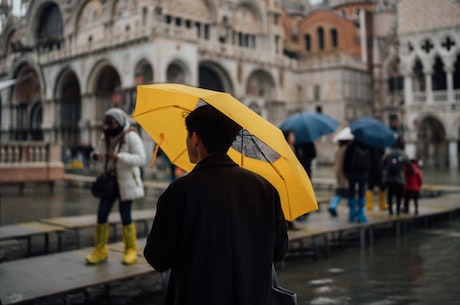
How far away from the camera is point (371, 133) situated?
9.23 meters

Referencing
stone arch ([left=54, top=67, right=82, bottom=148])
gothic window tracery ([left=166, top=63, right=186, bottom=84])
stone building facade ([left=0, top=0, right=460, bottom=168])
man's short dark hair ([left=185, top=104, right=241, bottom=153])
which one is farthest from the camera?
stone arch ([left=54, top=67, right=82, bottom=148])

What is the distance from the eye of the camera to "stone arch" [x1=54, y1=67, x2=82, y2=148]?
132 ft

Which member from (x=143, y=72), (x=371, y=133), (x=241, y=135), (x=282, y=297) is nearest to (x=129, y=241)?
(x=241, y=135)

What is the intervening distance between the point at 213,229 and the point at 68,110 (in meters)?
41.4

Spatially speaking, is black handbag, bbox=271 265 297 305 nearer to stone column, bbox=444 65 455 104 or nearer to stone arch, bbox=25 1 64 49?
stone column, bbox=444 65 455 104

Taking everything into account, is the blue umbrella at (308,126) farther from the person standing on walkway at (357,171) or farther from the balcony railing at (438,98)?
the balcony railing at (438,98)

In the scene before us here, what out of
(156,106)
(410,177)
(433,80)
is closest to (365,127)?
(410,177)

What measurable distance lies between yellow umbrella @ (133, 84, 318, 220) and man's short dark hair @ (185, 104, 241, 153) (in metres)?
0.05

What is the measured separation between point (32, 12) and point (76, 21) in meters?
8.45

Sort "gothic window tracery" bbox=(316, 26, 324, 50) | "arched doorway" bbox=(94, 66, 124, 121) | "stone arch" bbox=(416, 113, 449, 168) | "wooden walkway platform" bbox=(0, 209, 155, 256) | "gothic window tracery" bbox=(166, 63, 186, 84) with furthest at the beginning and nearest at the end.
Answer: "gothic window tracery" bbox=(316, 26, 324, 50)
"arched doorway" bbox=(94, 66, 124, 121)
"stone arch" bbox=(416, 113, 449, 168)
"gothic window tracery" bbox=(166, 63, 186, 84)
"wooden walkway platform" bbox=(0, 209, 155, 256)

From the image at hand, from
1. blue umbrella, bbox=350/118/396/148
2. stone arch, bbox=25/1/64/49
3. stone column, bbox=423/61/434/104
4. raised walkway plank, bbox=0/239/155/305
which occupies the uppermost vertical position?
stone arch, bbox=25/1/64/49

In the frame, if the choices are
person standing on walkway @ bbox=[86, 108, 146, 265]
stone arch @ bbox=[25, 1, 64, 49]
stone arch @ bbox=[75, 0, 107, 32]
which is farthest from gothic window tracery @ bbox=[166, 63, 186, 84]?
person standing on walkway @ bbox=[86, 108, 146, 265]

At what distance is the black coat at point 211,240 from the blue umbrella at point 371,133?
705cm

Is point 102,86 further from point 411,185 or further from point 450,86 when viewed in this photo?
point 411,185
